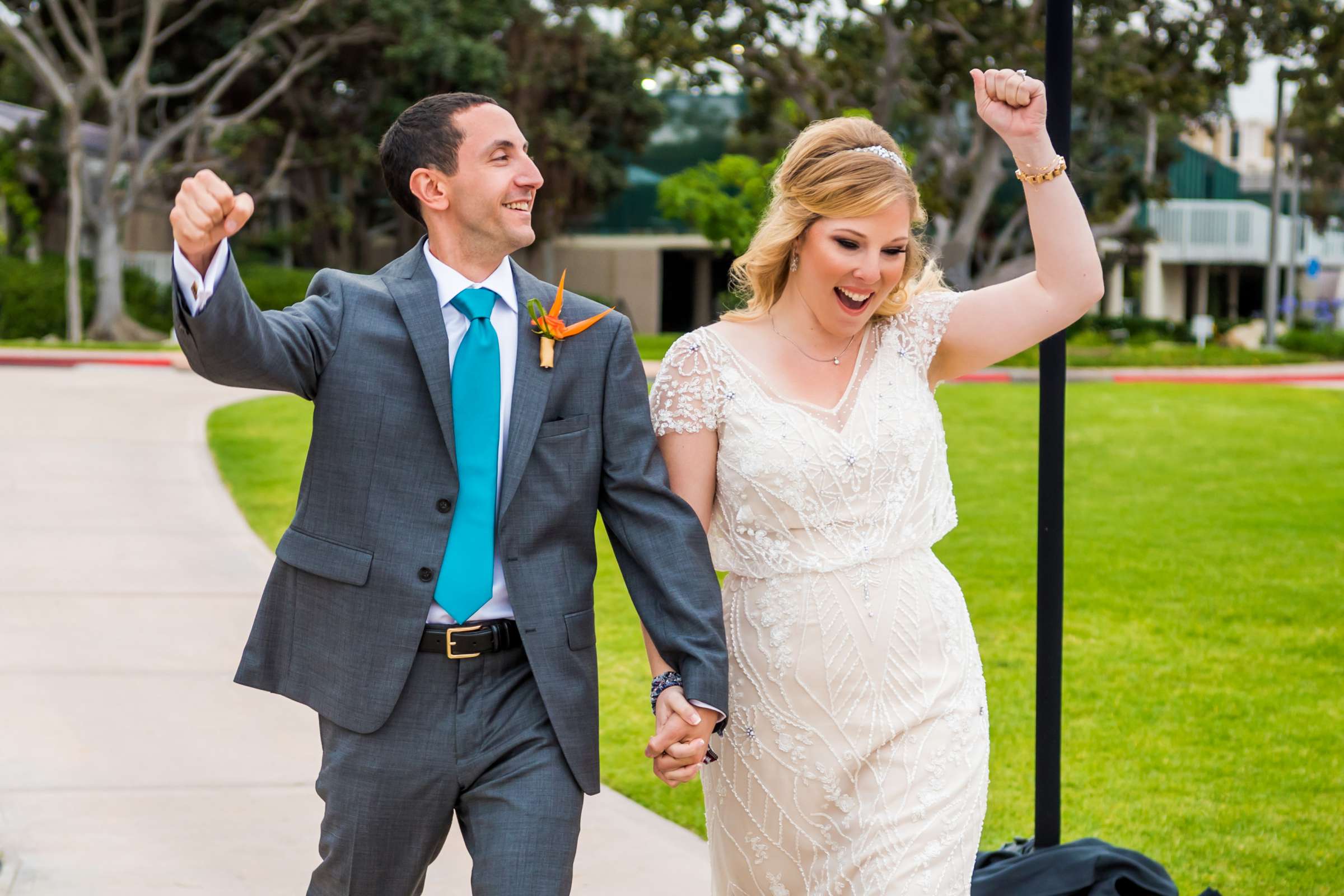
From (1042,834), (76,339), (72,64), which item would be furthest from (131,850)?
(72,64)

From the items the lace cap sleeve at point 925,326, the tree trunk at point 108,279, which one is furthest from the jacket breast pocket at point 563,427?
the tree trunk at point 108,279

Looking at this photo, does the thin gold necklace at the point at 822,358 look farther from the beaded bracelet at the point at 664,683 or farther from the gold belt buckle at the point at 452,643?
the gold belt buckle at the point at 452,643

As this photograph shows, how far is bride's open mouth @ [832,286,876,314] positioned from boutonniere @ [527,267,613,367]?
515mm

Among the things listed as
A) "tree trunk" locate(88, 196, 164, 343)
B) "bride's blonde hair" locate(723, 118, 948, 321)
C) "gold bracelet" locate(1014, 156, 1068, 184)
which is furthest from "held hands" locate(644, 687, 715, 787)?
"tree trunk" locate(88, 196, 164, 343)

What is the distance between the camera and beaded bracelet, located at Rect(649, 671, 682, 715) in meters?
2.79

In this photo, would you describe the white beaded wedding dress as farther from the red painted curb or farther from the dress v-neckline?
the red painted curb

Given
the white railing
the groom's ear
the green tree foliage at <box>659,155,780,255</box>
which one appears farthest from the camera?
the white railing

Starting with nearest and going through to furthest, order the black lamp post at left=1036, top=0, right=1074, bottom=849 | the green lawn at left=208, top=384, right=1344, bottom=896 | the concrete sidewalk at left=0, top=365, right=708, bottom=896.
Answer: the black lamp post at left=1036, top=0, right=1074, bottom=849, the concrete sidewalk at left=0, top=365, right=708, bottom=896, the green lawn at left=208, top=384, right=1344, bottom=896

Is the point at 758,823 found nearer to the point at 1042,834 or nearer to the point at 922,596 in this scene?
the point at 922,596

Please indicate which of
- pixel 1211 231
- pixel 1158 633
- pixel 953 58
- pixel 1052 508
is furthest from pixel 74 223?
pixel 1211 231

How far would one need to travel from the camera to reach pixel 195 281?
7.59 ft

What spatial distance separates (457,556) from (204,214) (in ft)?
2.50

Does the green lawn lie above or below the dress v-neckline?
below

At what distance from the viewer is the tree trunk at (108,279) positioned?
2877cm
